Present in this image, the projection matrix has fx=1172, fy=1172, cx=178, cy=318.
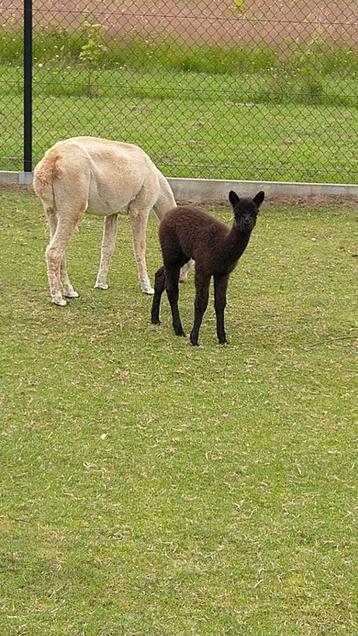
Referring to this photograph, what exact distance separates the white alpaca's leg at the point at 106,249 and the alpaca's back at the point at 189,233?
919 millimetres

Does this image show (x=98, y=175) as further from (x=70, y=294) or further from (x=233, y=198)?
(x=233, y=198)

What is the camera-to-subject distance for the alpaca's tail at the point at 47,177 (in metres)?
6.78

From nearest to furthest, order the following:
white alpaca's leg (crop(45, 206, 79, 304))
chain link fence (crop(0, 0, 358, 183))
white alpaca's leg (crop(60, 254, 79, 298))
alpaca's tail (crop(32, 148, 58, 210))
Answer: alpaca's tail (crop(32, 148, 58, 210)), white alpaca's leg (crop(45, 206, 79, 304)), white alpaca's leg (crop(60, 254, 79, 298)), chain link fence (crop(0, 0, 358, 183))

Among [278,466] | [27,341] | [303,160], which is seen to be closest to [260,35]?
[303,160]

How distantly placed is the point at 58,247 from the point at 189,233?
3.07 ft

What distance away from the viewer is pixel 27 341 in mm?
6375

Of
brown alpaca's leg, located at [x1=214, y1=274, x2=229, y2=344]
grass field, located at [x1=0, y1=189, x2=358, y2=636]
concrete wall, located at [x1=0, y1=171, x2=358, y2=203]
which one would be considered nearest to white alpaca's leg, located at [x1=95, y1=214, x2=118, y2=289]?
grass field, located at [x1=0, y1=189, x2=358, y2=636]

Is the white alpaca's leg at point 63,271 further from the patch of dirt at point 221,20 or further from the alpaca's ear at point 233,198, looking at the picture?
the patch of dirt at point 221,20

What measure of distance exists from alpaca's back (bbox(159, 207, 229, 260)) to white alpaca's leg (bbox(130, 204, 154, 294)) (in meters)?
0.77

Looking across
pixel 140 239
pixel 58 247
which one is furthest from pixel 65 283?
pixel 140 239

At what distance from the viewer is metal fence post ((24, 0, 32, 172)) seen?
988cm

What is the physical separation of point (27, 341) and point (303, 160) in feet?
17.8

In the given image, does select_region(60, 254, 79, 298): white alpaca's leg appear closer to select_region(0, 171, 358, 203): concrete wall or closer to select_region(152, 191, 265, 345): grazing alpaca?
select_region(152, 191, 265, 345): grazing alpaca

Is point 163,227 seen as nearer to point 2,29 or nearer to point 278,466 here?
point 278,466
